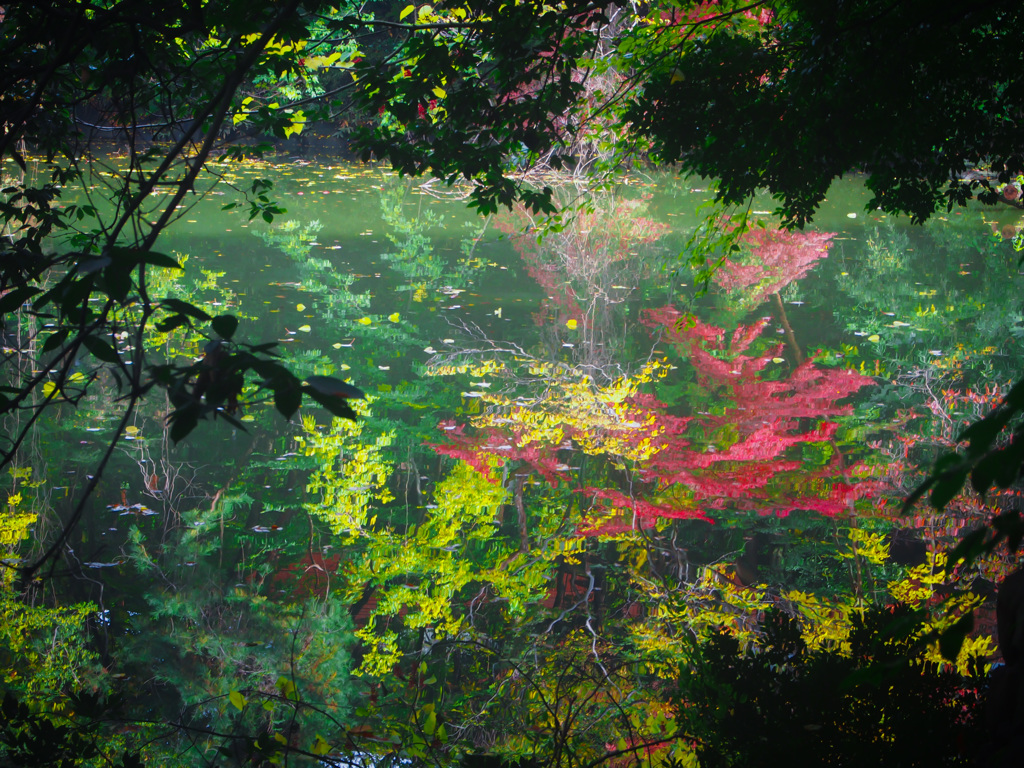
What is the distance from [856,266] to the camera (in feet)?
34.6

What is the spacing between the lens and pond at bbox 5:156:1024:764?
3.12 meters

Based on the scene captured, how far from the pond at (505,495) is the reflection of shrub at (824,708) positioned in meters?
0.39

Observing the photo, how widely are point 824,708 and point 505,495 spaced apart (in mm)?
2840

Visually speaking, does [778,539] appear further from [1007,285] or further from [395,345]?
[1007,285]

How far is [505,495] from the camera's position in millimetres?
4785

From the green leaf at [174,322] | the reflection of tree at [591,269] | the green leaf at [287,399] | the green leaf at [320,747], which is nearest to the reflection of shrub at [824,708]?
the green leaf at [320,747]

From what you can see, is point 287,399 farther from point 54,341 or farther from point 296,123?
point 296,123

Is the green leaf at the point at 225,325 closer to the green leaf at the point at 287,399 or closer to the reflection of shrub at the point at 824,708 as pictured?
the green leaf at the point at 287,399

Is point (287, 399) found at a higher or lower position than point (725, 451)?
higher

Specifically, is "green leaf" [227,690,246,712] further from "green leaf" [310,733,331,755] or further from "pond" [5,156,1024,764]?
"green leaf" [310,733,331,755]

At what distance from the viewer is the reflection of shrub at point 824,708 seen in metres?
1.86

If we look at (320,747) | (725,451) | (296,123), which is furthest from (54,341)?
(725,451)

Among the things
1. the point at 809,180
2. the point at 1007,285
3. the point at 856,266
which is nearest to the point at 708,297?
the point at 856,266

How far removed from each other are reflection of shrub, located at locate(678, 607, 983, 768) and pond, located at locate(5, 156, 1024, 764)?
392mm
